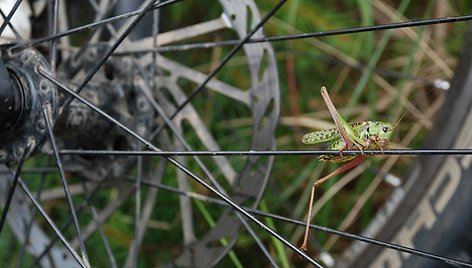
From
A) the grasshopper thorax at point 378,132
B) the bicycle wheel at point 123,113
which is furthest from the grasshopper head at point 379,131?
the bicycle wheel at point 123,113

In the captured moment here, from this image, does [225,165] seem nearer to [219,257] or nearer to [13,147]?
[219,257]

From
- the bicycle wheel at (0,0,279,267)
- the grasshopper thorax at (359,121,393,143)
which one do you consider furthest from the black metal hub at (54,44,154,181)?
the grasshopper thorax at (359,121,393,143)

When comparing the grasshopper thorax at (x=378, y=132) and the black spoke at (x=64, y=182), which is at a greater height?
the grasshopper thorax at (x=378, y=132)

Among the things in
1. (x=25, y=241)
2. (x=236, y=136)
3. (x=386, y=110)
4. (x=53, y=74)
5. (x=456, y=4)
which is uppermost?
(x=456, y=4)

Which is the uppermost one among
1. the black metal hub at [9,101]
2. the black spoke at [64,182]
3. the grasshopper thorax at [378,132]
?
the grasshopper thorax at [378,132]

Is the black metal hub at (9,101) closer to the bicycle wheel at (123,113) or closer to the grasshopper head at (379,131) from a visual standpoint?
the bicycle wheel at (123,113)

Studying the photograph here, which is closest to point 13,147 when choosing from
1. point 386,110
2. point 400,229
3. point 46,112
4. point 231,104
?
point 46,112

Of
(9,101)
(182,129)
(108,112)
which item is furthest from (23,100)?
(182,129)

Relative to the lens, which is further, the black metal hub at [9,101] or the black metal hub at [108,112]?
the black metal hub at [108,112]
